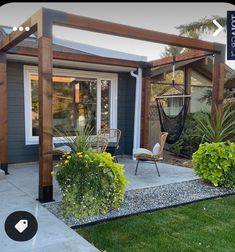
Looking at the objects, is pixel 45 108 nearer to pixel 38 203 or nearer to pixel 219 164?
pixel 38 203

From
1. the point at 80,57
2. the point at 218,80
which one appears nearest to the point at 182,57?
the point at 218,80

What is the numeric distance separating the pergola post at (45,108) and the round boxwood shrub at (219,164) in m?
2.56

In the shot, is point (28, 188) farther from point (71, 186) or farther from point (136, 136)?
point (136, 136)

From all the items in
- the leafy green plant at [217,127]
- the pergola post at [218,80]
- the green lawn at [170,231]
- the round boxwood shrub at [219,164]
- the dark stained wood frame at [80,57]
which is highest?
the dark stained wood frame at [80,57]

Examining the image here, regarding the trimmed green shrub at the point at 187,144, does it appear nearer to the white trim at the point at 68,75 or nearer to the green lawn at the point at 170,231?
the white trim at the point at 68,75

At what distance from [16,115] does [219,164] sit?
438 centimetres

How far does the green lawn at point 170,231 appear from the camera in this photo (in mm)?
2793

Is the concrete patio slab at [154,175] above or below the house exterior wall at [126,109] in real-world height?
below

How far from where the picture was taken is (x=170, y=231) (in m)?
3.14

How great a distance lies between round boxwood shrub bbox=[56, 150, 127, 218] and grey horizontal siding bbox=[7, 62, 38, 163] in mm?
3431
